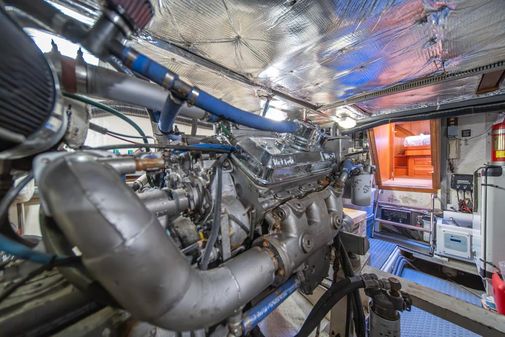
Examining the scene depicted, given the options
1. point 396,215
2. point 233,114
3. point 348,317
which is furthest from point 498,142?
point 233,114

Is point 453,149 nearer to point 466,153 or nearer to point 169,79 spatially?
point 466,153

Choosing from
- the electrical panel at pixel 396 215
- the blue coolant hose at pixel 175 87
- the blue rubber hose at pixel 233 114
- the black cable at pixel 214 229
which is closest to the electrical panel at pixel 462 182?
the electrical panel at pixel 396 215

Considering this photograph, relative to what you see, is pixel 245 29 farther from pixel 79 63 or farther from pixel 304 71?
pixel 79 63

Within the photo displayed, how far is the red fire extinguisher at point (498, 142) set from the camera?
6.41ft

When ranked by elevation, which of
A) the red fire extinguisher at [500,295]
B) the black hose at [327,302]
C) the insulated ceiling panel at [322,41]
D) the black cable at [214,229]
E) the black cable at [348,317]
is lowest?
the red fire extinguisher at [500,295]

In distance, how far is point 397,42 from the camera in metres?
1.21

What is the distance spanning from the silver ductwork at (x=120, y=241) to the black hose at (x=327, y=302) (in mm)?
592

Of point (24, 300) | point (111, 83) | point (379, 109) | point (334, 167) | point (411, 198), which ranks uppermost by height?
point (379, 109)

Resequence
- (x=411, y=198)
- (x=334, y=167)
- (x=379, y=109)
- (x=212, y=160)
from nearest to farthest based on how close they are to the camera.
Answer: (x=212, y=160) < (x=334, y=167) < (x=379, y=109) < (x=411, y=198)

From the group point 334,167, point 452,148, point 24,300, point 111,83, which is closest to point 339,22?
point 334,167

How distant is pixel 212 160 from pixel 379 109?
2.85 meters

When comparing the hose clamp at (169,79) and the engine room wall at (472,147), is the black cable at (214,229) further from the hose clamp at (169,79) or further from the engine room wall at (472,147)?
the engine room wall at (472,147)

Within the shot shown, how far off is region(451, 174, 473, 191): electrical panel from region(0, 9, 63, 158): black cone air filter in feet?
13.9

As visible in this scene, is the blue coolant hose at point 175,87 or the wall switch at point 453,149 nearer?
the blue coolant hose at point 175,87
